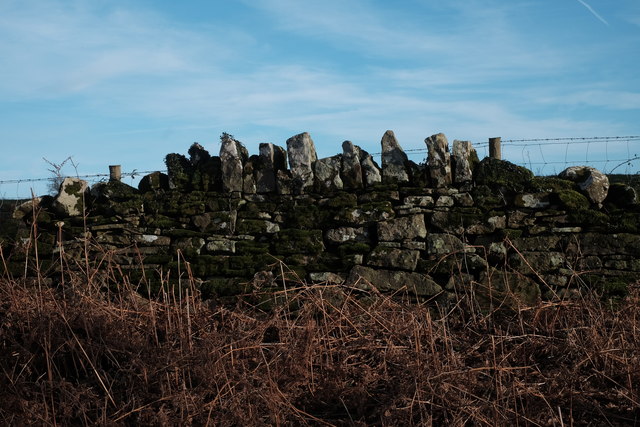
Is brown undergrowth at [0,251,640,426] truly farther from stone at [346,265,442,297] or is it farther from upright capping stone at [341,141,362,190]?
upright capping stone at [341,141,362,190]

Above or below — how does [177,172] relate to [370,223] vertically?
above

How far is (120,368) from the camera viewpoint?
4906mm

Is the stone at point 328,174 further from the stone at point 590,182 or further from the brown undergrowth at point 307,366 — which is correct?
the stone at point 590,182

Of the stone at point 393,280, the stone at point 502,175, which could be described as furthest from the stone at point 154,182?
the stone at point 502,175

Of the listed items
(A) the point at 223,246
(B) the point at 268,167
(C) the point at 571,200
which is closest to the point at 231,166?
(B) the point at 268,167

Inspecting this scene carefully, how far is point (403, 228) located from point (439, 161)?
82cm

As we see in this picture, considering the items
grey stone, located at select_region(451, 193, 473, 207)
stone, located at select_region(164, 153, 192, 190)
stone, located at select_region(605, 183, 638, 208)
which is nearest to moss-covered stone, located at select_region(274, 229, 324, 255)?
stone, located at select_region(164, 153, 192, 190)

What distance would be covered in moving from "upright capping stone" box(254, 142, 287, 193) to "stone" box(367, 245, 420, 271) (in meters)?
1.36

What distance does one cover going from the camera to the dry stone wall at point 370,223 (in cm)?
714

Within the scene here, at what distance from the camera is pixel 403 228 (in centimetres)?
731

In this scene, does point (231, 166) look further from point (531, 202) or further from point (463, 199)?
point (531, 202)

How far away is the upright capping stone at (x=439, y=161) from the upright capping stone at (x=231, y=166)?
6.71ft

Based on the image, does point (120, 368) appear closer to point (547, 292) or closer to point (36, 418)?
point (36, 418)

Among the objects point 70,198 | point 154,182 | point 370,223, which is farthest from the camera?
point 70,198
